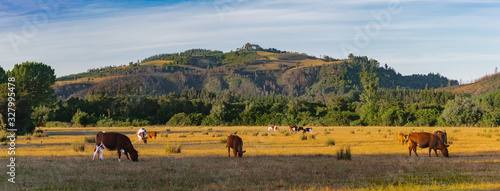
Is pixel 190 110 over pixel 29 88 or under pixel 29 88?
under

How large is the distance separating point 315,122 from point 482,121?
26708mm

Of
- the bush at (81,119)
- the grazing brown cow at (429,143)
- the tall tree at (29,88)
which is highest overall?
the tall tree at (29,88)

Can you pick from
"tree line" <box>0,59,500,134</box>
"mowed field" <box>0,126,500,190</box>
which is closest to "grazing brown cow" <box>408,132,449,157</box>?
"mowed field" <box>0,126,500,190</box>

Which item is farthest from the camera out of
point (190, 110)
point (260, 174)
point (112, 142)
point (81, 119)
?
point (190, 110)

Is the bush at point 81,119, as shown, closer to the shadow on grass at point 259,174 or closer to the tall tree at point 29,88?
the tall tree at point 29,88

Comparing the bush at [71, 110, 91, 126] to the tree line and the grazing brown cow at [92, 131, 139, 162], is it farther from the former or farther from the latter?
the grazing brown cow at [92, 131, 139, 162]

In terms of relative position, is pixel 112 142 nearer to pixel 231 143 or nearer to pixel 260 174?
pixel 231 143

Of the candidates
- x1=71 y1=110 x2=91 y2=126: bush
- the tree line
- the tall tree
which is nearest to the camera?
the tall tree

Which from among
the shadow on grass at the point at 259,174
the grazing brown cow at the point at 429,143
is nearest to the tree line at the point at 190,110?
the shadow on grass at the point at 259,174

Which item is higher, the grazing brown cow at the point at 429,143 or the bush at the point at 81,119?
the grazing brown cow at the point at 429,143

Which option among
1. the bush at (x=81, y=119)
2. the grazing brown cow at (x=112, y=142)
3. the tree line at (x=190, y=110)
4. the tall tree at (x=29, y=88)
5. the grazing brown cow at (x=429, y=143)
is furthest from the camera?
the bush at (x=81, y=119)

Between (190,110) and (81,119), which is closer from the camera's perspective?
(81,119)

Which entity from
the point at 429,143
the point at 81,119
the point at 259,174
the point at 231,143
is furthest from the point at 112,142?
the point at 81,119

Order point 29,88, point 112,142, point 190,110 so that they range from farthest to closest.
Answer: point 190,110 < point 29,88 < point 112,142
